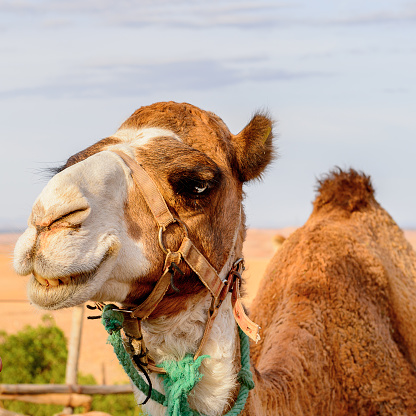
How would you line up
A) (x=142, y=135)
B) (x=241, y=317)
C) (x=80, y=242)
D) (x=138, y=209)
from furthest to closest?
(x=241, y=317), (x=142, y=135), (x=138, y=209), (x=80, y=242)

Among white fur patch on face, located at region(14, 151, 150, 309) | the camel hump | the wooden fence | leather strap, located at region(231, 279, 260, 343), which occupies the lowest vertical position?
the wooden fence

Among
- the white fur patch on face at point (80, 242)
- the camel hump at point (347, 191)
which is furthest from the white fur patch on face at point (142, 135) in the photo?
the camel hump at point (347, 191)

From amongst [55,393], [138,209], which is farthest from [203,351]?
[55,393]

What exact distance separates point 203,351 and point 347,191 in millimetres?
2292

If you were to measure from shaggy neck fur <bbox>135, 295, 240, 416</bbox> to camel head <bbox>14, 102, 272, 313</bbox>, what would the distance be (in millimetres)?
88

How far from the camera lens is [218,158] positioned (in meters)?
2.89

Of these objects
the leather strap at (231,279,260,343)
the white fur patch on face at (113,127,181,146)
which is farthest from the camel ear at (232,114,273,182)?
the leather strap at (231,279,260,343)

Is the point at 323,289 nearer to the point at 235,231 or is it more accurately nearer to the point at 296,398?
the point at 296,398

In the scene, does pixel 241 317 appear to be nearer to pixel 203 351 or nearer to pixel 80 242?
pixel 203 351

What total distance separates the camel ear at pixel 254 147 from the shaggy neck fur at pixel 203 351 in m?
0.64

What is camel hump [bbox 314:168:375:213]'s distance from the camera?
468 centimetres

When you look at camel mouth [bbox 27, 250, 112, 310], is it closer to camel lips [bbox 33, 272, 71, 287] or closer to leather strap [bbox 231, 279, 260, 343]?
camel lips [bbox 33, 272, 71, 287]

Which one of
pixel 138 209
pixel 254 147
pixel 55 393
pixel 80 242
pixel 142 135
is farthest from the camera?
pixel 55 393

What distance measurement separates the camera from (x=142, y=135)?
2.81 metres
